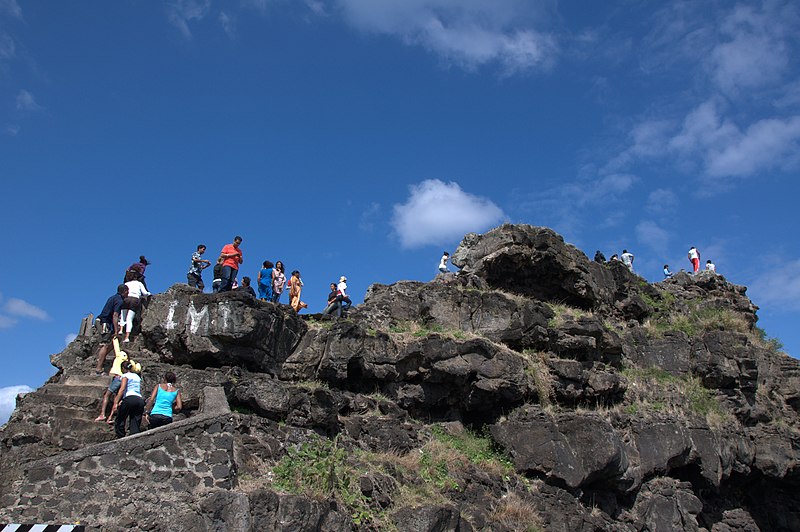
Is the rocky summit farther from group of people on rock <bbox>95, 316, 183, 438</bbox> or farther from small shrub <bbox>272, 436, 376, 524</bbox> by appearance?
group of people on rock <bbox>95, 316, 183, 438</bbox>

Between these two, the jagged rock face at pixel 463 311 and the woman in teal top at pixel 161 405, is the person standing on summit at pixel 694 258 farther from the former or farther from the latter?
the woman in teal top at pixel 161 405

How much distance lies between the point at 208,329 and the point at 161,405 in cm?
265

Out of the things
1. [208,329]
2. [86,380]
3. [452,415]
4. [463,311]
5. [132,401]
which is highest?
[463,311]

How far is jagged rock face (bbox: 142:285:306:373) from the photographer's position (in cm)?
1445

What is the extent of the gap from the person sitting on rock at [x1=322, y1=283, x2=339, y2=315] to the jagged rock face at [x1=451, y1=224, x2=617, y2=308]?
15.2 feet

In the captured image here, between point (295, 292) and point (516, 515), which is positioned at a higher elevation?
point (295, 292)

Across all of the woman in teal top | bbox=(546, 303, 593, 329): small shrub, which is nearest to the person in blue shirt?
the woman in teal top

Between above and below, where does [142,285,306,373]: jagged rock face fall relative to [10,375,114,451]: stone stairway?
above

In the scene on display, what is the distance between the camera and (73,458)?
33.1 feet

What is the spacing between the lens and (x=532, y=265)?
69.4ft

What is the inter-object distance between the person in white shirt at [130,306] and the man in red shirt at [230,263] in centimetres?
191

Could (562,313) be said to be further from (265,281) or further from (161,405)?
(161,405)

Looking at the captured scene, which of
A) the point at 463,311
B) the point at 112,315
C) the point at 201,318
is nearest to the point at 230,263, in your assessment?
the point at 201,318

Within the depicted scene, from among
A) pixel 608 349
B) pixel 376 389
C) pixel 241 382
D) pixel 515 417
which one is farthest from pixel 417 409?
pixel 608 349
